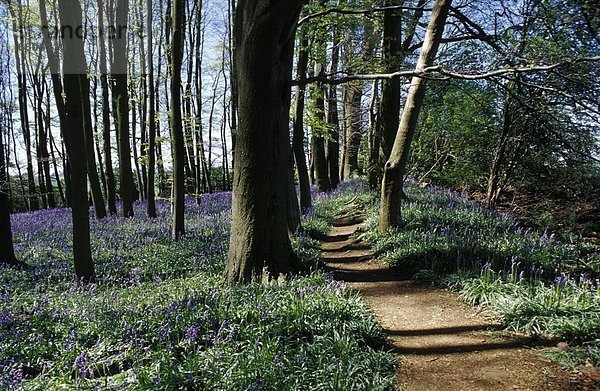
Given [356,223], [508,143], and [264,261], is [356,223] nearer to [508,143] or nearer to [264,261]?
[508,143]

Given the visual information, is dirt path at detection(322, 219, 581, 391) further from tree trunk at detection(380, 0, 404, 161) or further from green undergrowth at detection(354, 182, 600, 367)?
tree trunk at detection(380, 0, 404, 161)

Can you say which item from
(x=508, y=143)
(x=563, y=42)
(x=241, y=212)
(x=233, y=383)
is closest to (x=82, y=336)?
(x=233, y=383)

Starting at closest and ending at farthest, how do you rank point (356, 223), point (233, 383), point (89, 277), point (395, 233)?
point (233, 383) < point (89, 277) < point (395, 233) < point (356, 223)

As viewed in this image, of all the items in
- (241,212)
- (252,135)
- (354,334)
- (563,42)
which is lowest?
(354,334)

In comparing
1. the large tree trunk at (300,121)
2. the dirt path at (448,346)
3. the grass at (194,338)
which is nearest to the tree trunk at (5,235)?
the grass at (194,338)

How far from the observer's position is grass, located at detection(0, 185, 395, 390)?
2.93 metres

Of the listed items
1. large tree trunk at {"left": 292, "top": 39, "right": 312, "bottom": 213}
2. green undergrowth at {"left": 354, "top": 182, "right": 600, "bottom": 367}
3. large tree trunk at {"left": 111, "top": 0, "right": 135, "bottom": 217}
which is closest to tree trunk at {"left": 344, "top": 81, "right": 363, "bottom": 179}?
large tree trunk at {"left": 292, "top": 39, "right": 312, "bottom": 213}

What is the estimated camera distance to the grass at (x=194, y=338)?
9.62ft

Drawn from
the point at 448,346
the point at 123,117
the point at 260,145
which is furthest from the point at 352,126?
the point at 448,346

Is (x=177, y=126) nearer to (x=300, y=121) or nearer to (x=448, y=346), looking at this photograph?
(x=300, y=121)

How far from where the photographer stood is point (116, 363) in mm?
3277

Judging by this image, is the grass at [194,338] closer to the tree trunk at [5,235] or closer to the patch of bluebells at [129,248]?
the patch of bluebells at [129,248]

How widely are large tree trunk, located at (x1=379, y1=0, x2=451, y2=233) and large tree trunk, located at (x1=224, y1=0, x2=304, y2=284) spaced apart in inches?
127

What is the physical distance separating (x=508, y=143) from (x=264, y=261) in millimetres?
8069
